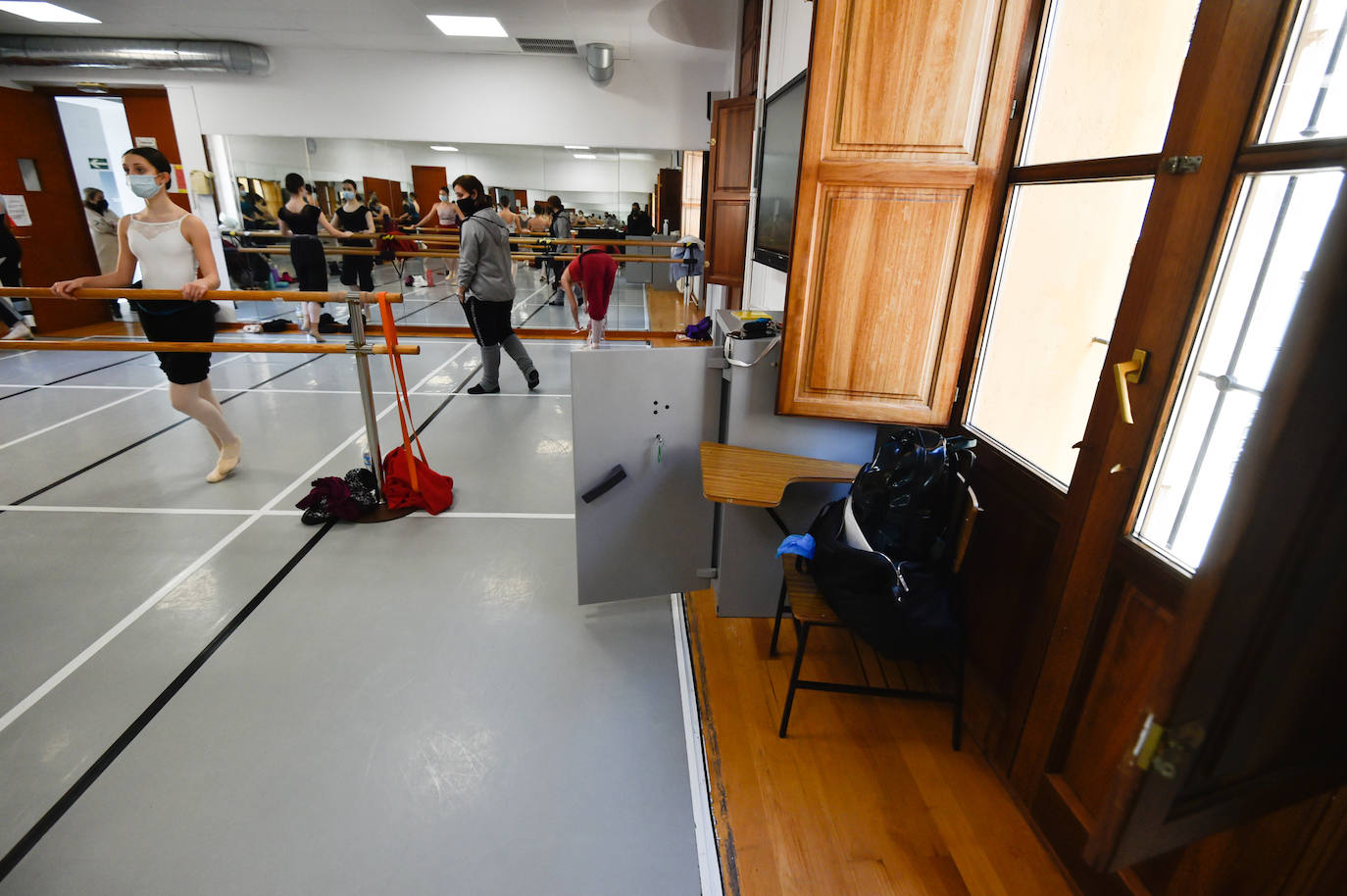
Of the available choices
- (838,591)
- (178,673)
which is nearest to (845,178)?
(838,591)

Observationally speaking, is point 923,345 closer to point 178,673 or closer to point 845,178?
point 845,178

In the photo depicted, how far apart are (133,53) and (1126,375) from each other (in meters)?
9.91

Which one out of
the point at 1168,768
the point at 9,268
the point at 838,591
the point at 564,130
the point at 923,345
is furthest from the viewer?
the point at 564,130

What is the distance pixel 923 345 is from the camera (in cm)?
203

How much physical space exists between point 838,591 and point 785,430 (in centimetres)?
71

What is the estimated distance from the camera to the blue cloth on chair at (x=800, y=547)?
197 cm

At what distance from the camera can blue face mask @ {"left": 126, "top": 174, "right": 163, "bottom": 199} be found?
2.91 metres

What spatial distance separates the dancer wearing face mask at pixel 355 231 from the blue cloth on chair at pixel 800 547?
653 cm

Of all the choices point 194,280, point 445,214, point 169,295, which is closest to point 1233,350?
point 169,295

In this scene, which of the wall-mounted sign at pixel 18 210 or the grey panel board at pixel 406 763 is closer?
the grey panel board at pixel 406 763

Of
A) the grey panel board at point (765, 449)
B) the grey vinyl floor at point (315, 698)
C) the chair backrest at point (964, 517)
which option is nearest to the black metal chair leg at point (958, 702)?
the chair backrest at point (964, 517)

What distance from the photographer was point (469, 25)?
6352mm

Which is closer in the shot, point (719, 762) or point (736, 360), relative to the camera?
point (719, 762)

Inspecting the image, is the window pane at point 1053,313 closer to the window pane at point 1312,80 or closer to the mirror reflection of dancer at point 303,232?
the window pane at point 1312,80
